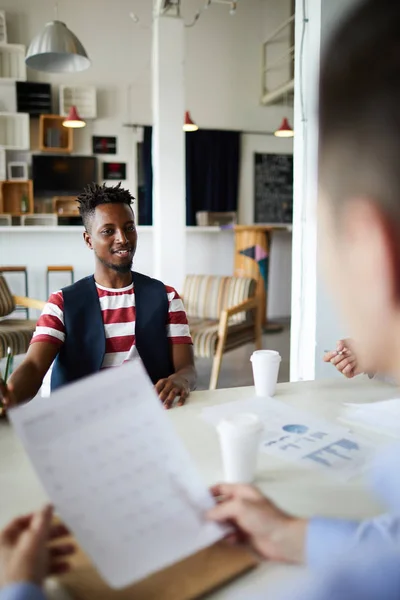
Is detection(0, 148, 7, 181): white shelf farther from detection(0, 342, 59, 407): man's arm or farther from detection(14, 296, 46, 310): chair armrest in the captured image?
detection(0, 342, 59, 407): man's arm

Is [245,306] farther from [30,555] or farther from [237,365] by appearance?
[30,555]

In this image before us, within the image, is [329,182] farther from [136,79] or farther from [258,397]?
[136,79]

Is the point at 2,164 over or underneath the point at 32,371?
over

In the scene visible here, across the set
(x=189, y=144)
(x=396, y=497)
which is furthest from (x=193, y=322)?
(x=189, y=144)

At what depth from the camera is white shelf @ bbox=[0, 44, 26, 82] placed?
21.6 ft

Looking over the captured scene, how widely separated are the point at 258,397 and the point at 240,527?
0.67 metres

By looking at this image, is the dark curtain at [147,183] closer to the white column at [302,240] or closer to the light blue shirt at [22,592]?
the white column at [302,240]

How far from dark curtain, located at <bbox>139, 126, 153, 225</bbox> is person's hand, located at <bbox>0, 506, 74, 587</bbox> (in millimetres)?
6731

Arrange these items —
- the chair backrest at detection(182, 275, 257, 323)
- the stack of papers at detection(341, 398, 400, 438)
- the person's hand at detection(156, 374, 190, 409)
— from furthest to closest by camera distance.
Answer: the chair backrest at detection(182, 275, 257, 323) < the person's hand at detection(156, 374, 190, 409) < the stack of papers at detection(341, 398, 400, 438)

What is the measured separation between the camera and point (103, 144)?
7.05 m

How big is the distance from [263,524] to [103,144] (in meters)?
6.99

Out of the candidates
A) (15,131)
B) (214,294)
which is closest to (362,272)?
(214,294)

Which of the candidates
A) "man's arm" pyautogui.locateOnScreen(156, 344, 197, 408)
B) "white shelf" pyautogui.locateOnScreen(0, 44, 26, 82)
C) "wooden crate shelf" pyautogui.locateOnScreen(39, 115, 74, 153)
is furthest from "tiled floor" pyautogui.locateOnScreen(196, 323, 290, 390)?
"white shelf" pyautogui.locateOnScreen(0, 44, 26, 82)

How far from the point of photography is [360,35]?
451mm
